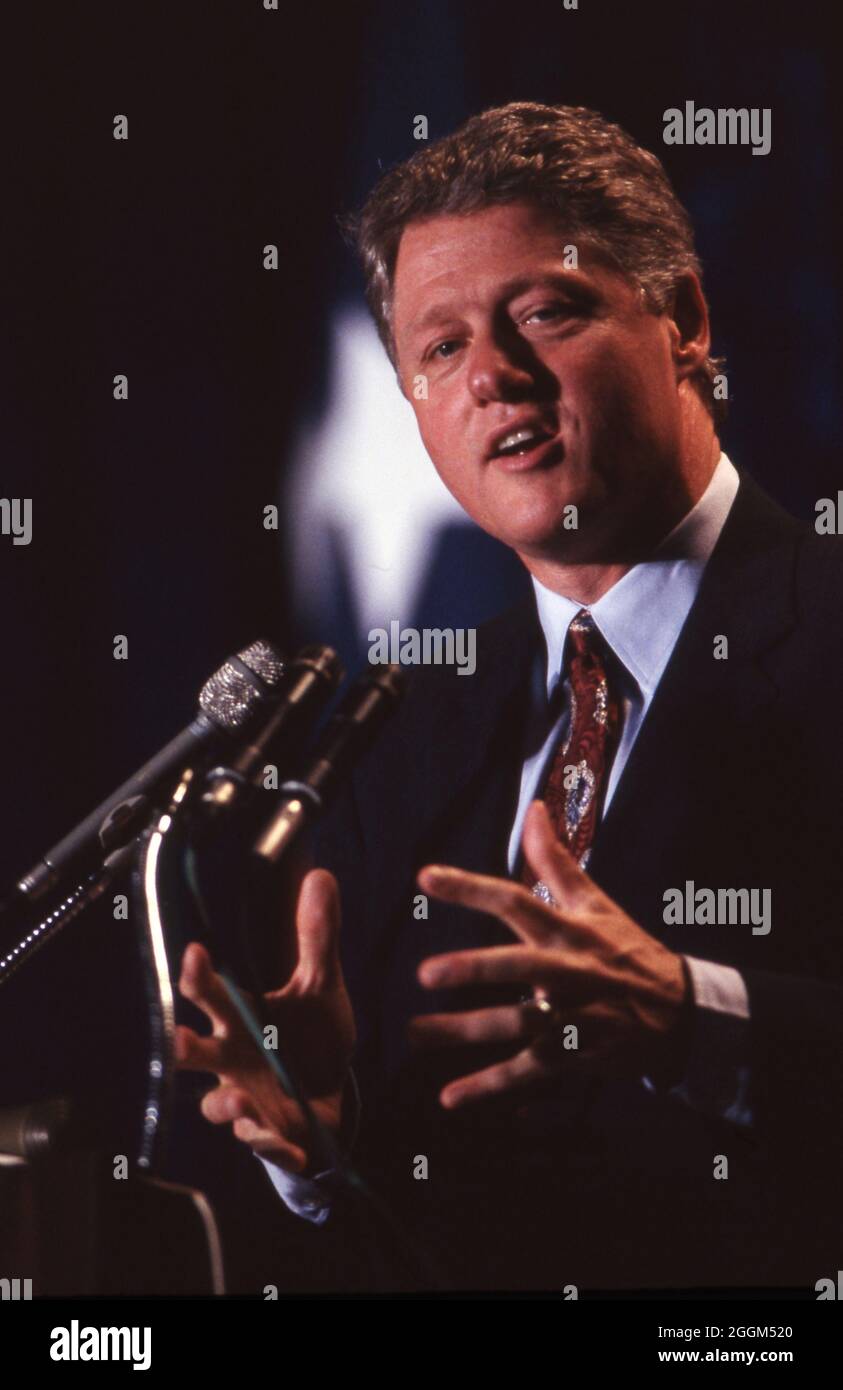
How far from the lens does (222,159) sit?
6.91 feet

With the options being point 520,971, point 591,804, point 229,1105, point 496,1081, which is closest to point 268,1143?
point 229,1105

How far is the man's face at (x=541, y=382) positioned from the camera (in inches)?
74.7

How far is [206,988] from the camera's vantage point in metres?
1.60

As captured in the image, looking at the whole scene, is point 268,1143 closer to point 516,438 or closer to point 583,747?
point 583,747

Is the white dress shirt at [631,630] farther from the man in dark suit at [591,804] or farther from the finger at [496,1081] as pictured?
the finger at [496,1081]

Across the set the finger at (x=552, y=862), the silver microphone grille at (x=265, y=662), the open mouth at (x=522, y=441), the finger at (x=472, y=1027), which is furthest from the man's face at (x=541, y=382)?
the finger at (x=472, y=1027)

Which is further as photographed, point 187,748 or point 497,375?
point 497,375

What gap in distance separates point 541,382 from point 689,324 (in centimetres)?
27

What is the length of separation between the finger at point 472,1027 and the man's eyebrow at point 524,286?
1.04 meters

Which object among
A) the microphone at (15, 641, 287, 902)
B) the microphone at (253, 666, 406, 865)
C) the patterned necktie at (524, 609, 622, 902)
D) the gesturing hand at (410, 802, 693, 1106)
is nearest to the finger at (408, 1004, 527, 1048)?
the gesturing hand at (410, 802, 693, 1106)

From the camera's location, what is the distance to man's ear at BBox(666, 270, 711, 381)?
199 centimetres

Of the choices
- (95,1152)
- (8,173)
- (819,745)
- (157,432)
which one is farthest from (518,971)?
(8,173)

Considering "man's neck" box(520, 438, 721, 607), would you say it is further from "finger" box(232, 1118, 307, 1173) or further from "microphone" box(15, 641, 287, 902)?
"finger" box(232, 1118, 307, 1173)

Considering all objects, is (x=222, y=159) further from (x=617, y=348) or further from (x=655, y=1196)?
(x=655, y=1196)
